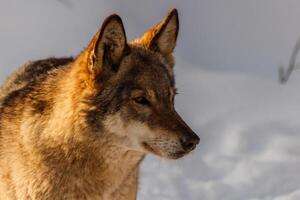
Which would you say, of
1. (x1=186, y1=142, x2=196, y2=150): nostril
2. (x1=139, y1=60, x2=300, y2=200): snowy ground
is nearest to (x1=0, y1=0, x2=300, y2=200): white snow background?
(x1=139, y1=60, x2=300, y2=200): snowy ground

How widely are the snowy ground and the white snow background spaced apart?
1 cm

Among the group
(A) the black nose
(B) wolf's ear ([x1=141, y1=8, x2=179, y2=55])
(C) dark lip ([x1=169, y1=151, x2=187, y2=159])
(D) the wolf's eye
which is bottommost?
(C) dark lip ([x1=169, y1=151, x2=187, y2=159])

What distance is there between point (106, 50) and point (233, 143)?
146 inches

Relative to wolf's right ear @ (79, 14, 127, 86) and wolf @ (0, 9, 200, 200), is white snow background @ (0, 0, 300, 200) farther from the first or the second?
wolf's right ear @ (79, 14, 127, 86)

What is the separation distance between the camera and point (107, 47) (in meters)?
4.61

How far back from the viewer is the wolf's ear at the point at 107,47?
14.7ft

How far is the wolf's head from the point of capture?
14.9 ft

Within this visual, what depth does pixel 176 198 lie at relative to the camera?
6.84 m

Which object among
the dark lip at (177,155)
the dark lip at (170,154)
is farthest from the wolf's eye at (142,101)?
the dark lip at (177,155)

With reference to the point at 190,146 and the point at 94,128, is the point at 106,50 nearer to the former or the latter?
the point at 94,128

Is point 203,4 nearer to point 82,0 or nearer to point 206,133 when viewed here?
point 82,0

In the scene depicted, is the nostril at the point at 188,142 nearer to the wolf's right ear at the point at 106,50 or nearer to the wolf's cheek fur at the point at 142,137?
the wolf's cheek fur at the point at 142,137

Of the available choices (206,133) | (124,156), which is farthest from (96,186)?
(206,133)

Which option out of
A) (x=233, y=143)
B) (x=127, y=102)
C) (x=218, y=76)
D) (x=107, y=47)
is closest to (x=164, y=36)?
(x=107, y=47)
